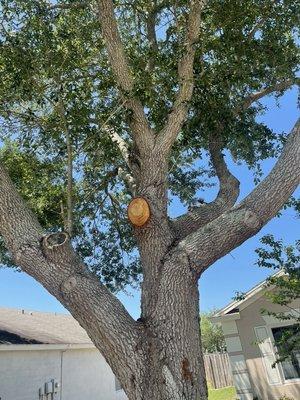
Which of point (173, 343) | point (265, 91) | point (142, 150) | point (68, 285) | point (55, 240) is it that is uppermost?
point (265, 91)

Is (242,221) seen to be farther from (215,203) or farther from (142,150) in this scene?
(142,150)

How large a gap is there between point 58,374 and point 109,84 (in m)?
9.07

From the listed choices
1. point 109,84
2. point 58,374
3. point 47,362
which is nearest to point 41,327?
point 58,374

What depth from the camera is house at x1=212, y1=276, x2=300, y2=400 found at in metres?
11.1

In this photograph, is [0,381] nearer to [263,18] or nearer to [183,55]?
[183,55]

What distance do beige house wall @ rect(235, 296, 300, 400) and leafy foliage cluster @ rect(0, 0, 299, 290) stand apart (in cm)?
553

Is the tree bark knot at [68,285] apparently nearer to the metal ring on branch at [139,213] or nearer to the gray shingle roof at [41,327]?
the metal ring on branch at [139,213]

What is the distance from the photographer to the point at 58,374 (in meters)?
12.1

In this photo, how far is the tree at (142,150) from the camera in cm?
368

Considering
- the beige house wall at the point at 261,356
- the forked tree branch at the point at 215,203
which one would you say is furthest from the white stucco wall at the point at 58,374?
the forked tree branch at the point at 215,203

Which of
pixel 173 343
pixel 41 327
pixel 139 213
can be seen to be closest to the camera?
pixel 173 343

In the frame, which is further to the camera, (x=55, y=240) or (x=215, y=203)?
(x=215, y=203)

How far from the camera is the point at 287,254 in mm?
8102

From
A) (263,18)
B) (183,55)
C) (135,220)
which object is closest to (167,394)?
(135,220)
